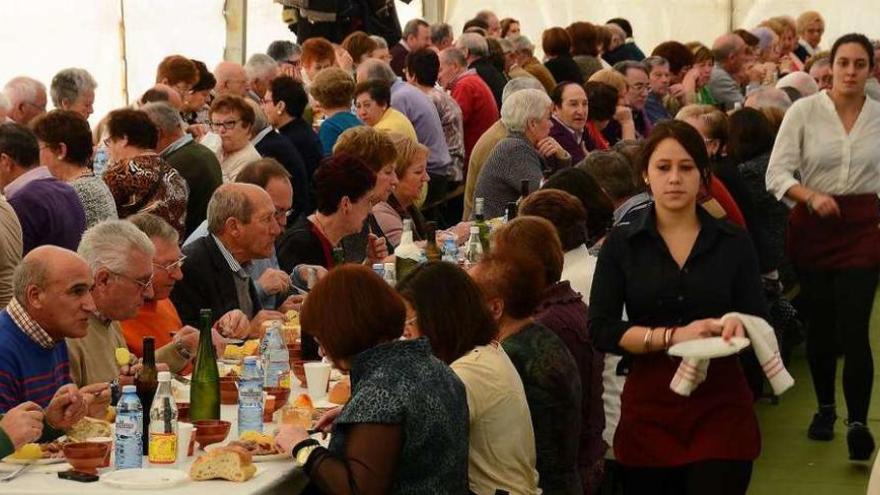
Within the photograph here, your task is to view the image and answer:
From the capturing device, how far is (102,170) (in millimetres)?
8359

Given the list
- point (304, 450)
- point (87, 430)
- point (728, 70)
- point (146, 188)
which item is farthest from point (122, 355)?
point (728, 70)

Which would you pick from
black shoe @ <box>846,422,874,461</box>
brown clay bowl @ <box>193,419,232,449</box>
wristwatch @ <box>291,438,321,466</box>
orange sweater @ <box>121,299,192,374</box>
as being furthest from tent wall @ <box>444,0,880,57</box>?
wristwatch @ <box>291,438,321,466</box>

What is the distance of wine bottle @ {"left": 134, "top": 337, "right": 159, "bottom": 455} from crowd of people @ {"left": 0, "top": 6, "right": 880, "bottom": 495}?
131mm

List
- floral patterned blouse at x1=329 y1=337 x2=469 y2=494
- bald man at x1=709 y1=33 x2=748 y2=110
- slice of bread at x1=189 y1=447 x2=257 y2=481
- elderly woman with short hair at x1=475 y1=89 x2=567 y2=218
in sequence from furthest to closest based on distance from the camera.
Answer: bald man at x1=709 y1=33 x2=748 y2=110
elderly woman with short hair at x1=475 y1=89 x2=567 y2=218
slice of bread at x1=189 y1=447 x2=257 y2=481
floral patterned blouse at x1=329 y1=337 x2=469 y2=494

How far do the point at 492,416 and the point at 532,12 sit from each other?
590 inches

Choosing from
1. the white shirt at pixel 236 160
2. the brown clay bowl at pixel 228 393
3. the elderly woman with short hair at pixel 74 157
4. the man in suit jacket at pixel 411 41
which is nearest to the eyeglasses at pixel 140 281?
the brown clay bowl at pixel 228 393

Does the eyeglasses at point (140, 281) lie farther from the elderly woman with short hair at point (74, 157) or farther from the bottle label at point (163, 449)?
A: the elderly woman with short hair at point (74, 157)

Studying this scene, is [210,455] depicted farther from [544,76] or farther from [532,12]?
[532,12]

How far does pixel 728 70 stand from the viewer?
48.9 ft

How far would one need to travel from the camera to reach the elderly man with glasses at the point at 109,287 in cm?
502

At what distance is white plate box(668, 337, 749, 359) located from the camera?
4.45 meters

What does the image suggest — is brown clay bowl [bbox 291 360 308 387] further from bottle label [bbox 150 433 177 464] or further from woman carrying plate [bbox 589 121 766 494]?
bottle label [bbox 150 433 177 464]

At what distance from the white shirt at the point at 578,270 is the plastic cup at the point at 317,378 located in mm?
1106

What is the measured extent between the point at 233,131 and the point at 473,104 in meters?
3.59
